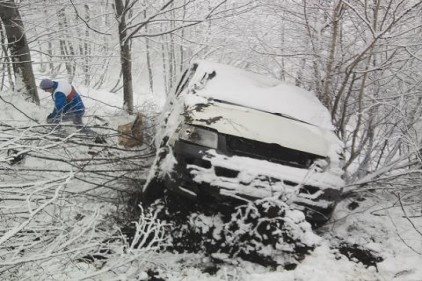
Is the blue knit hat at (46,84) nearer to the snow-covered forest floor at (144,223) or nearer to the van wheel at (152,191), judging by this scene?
the snow-covered forest floor at (144,223)

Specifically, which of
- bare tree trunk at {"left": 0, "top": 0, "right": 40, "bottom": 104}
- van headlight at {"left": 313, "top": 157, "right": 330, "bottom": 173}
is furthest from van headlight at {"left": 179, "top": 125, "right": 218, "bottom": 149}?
bare tree trunk at {"left": 0, "top": 0, "right": 40, "bottom": 104}

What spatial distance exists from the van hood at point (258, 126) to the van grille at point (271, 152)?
0.27ft

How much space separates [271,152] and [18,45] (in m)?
5.32

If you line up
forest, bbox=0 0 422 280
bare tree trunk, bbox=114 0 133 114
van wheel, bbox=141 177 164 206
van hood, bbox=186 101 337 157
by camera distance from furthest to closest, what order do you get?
bare tree trunk, bbox=114 0 133 114, van wheel, bbox=141 177 164 206, van hood, bbox=186 101 337 157, forest, bbox=0 0 422 280

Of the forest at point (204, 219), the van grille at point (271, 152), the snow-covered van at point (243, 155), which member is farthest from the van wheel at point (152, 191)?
the van grille at point (271, 152)

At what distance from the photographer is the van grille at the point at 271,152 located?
4066 millimetres

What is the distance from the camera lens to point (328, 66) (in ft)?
20.1

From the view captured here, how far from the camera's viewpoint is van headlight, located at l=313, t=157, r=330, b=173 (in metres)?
4.05

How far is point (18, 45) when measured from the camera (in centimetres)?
712

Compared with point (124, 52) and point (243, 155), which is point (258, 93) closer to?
point (243, 155)

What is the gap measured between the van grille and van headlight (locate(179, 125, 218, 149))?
0.56ft

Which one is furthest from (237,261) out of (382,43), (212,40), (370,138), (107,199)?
(212,40)

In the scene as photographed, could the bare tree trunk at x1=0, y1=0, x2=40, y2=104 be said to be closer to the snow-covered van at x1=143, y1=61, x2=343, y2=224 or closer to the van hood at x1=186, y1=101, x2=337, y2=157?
the snow-covered van at x1=143, y1=61, x2=343, y2=224

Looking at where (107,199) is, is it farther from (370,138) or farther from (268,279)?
(370,138)
